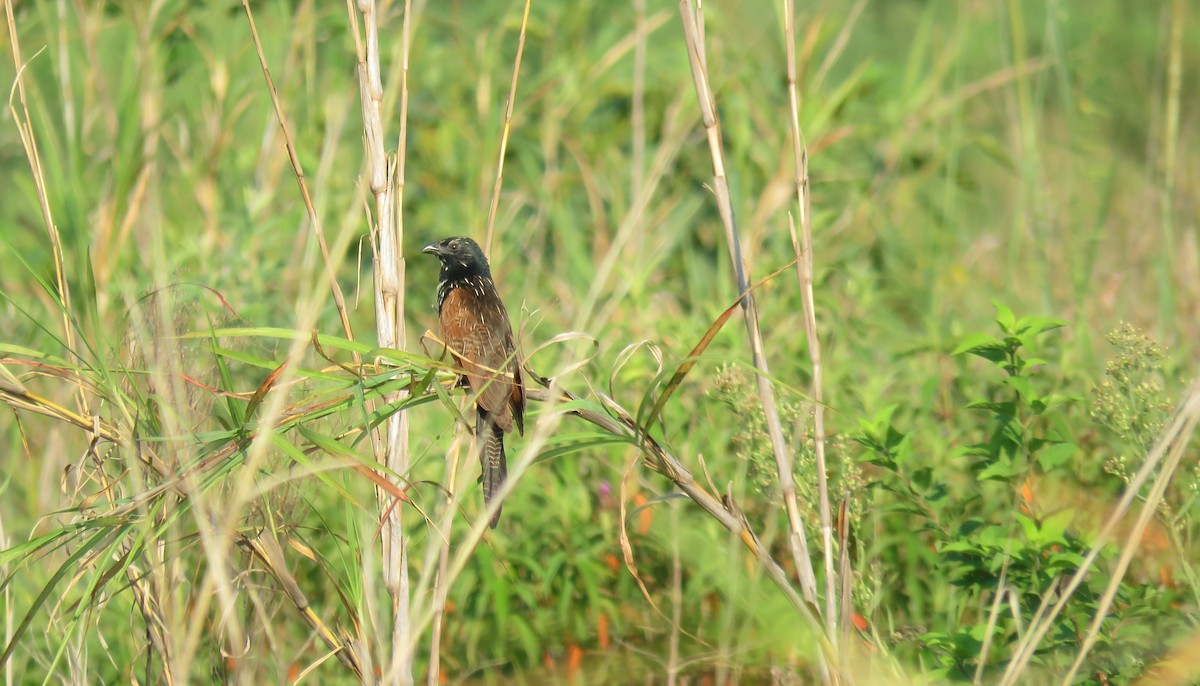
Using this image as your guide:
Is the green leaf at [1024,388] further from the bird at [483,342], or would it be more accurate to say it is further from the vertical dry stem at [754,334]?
the bird at [483,342]

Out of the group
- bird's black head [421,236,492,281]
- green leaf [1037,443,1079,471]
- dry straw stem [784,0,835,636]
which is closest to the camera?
dry straw stem [784,0,835,636]

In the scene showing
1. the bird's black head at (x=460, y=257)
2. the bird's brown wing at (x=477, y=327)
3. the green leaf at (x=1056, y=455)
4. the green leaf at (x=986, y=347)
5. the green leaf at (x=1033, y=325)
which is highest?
the bird's black head at (x=460, y=257)

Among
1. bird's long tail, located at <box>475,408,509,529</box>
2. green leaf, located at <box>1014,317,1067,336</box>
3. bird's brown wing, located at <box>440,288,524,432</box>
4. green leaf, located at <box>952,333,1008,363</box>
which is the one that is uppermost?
bird's brown wing, located at <box>440,288,524,432</box>

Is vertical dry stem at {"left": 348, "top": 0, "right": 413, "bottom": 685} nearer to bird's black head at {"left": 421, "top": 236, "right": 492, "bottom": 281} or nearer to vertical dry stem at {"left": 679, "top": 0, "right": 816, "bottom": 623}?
vertical dry stem at {"left": 679, "top": 0, "right": 816, "bottom": 623}

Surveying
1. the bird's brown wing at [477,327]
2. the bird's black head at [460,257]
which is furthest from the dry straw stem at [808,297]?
the bird's black head at [460,257]

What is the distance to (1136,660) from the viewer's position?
77.7 inches

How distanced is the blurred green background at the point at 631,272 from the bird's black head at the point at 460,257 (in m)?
0.25

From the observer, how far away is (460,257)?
326 centimetres

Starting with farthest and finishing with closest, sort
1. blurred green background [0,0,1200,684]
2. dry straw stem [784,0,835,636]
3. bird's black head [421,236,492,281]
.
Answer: bird's black head [421,236,492,281]
blurred green background [0,0,1200,684]
dry straw stem [784,0,835,636]

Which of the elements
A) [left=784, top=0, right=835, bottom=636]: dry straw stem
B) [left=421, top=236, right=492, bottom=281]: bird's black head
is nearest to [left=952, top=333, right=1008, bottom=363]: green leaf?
[left=784, top=0, right=835, bottom=636]: dry straw stem

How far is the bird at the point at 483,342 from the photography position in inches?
87.9

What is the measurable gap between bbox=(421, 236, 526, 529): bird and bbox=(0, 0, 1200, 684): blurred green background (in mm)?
177

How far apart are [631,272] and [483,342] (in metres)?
0.82

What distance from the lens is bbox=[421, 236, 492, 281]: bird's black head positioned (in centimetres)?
322
